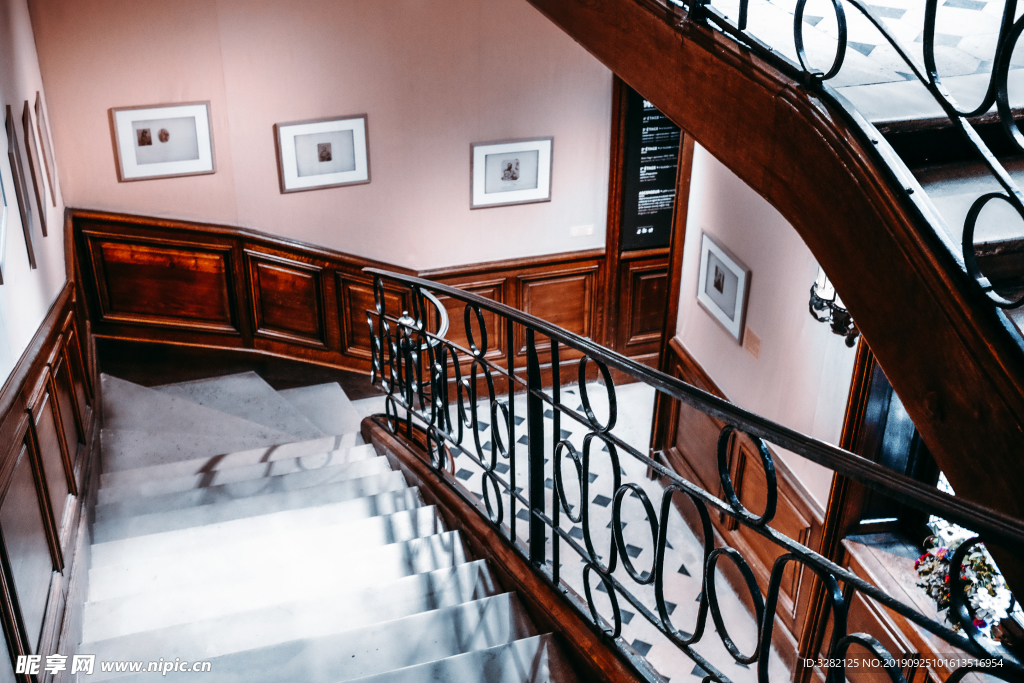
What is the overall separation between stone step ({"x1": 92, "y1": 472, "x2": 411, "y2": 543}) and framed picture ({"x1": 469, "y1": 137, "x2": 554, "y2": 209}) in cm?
328

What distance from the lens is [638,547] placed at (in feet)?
19.9

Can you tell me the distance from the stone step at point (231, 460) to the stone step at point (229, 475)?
0.06 metres

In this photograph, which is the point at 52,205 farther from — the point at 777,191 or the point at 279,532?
the point at 777,191

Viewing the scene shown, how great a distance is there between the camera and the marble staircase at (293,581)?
253 centimetres

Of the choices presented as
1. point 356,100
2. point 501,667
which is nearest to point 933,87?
point 501,667

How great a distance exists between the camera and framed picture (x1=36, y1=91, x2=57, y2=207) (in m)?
5.29

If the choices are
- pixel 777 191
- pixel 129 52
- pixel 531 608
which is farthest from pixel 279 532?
pixel 129 52

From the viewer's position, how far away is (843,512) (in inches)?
170

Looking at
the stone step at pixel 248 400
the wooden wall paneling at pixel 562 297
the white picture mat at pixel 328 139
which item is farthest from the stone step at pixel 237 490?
the wooden wall paneling at pixel 562 297

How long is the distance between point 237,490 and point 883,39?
3.41 m

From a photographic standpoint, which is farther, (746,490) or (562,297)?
(562,297)

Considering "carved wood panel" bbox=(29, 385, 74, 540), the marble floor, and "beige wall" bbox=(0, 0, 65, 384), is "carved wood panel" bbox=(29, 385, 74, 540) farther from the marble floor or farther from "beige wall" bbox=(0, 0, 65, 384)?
the marble floor

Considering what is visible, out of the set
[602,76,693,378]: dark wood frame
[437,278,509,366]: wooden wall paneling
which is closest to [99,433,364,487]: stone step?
[437,278,509,366]: wooden wall paneling

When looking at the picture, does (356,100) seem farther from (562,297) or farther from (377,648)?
(377,648)
